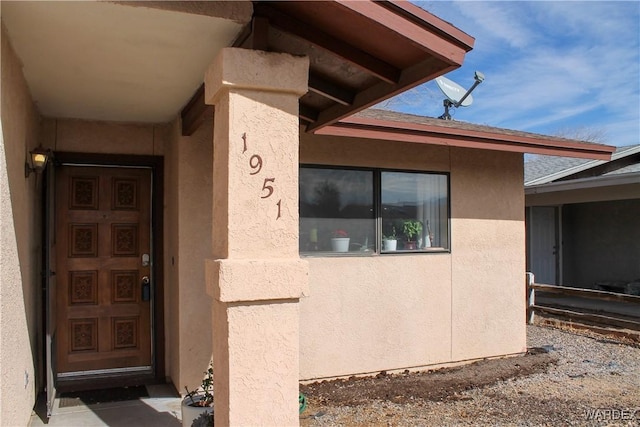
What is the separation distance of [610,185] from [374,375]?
22.9 ft

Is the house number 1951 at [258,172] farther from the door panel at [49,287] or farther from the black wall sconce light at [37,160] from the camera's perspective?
the door panel at [49,287]

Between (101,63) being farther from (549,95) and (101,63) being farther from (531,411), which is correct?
(549,95)

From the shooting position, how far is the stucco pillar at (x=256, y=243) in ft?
9.45

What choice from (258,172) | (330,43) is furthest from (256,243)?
(330,43)

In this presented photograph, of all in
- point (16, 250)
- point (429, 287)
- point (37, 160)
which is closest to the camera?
point (16, 250)

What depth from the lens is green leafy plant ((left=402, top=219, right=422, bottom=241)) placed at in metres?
6.69

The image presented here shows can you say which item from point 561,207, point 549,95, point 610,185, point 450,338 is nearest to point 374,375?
point 450,338

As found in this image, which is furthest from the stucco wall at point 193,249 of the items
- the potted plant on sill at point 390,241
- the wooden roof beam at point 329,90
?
the potted plant on sill at point 390,241

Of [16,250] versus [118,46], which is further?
[16,250]

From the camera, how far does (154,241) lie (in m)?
5.95

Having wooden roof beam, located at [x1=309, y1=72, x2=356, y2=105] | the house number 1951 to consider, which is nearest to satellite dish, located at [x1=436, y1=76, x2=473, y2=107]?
wooden roof beam, located at [x1=309, y1=72, x2=356, y2=105]

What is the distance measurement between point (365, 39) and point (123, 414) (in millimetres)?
3897

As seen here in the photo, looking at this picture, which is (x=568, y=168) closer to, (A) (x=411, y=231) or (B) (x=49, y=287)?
(A) (x=411, y=231)

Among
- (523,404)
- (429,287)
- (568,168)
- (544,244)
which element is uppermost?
(568,168)
